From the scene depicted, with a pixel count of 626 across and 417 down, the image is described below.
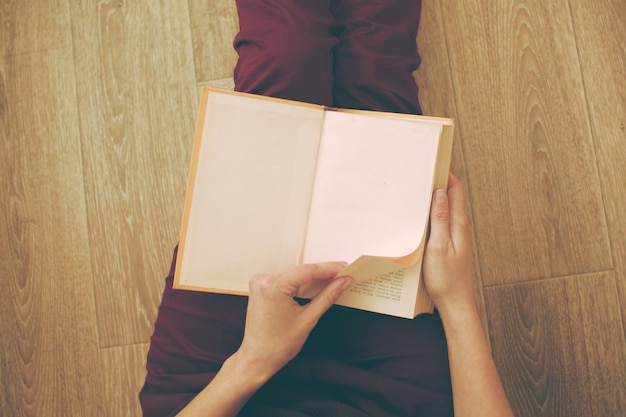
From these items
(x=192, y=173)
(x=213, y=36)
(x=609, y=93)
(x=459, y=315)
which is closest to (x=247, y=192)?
(x=192, y=173)

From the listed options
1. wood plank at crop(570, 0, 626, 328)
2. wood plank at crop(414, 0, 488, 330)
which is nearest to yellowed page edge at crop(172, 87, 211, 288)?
wood plank at crop(414, 0, 488, 330)

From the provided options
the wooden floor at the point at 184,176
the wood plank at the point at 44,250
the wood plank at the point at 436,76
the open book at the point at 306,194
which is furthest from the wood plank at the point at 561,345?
the wood plank at the point at 44,250

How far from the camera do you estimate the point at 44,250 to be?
2.70 ft

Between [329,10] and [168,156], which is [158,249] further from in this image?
[329,10]

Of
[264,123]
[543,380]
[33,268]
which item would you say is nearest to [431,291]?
[264,123]

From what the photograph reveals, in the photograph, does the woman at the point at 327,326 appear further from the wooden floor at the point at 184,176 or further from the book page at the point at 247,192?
the wooden floor at the point at 184,176

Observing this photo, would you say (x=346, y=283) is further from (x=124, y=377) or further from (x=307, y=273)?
(x=124, y=377)

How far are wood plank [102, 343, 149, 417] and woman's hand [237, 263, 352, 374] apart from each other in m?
0.39

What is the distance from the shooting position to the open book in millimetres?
526

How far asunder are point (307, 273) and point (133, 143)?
513 mm

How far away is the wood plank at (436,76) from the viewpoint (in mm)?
820

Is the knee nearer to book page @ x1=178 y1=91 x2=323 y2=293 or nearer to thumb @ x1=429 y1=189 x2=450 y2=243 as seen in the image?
book page @ x1=178 y1=91 x2=323 y2=293

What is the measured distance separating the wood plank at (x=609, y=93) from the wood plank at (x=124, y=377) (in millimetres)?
910

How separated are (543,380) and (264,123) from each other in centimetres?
68
